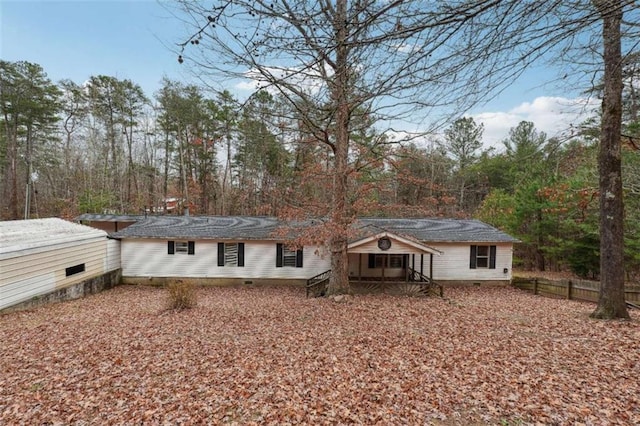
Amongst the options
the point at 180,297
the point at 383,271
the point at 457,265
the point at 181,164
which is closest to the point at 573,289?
the point at 457,265

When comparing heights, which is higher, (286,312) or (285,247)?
(285,247)

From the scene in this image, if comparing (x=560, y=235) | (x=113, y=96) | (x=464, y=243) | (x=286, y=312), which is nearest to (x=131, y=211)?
(x=113, y=96)

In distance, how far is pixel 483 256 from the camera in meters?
15.1

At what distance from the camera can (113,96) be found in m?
24.8

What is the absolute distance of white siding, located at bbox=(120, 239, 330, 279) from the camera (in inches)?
585

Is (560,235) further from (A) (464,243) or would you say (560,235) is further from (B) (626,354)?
(B) (626,354)

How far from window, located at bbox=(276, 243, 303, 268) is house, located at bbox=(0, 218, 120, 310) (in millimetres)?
8320

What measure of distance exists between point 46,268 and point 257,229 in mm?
8464

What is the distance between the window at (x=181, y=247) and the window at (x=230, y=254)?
144cm

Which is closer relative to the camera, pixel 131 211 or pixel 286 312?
pixel 286 312

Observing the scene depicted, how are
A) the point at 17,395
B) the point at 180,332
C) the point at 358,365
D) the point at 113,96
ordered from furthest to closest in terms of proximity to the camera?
the point at 113,96 → the point at 180,332 → the point at 358,365 → the point at 17,395

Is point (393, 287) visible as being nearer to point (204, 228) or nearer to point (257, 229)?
point (257, 229)

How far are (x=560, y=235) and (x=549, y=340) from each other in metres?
15.3

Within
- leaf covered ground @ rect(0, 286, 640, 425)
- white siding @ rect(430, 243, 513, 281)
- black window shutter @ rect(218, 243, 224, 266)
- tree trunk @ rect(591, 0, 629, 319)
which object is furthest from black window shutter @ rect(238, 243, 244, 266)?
tree trunk @ rect(591, 0, 629, 319)
